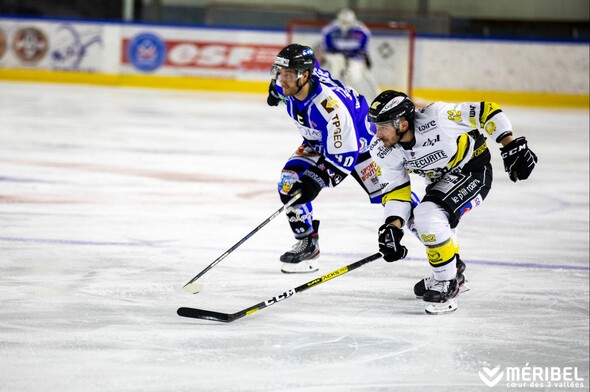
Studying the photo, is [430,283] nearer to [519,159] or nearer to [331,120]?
[519,159]

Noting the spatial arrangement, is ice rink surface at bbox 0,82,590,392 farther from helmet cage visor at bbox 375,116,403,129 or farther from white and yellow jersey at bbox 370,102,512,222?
helmet cage visor at bbox 375,116,403,129

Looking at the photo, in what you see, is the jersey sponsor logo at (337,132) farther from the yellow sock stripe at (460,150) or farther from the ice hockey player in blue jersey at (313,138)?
the yellow sock stripe at (460,150)

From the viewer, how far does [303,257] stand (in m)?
4.31

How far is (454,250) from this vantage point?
12.1 feet

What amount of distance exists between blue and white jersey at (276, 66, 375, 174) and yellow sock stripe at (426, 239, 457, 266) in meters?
0.65

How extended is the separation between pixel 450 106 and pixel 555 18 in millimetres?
12621

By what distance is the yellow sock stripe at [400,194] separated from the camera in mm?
3672

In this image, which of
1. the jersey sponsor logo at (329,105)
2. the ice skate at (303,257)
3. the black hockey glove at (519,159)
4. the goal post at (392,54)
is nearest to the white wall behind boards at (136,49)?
the goal post at (392,54)

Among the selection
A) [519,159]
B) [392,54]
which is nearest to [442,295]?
[519,159]

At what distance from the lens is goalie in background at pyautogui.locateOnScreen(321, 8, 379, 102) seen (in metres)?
13.0

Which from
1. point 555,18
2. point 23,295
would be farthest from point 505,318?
point 555,18

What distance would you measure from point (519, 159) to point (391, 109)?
47 centimetres

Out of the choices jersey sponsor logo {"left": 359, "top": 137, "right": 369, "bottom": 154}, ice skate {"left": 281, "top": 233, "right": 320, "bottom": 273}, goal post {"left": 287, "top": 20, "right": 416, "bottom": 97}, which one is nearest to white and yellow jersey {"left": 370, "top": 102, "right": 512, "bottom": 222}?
jersey sponsor logo {"left": 359, "top": 137, "right": 369, "bottom": 154}

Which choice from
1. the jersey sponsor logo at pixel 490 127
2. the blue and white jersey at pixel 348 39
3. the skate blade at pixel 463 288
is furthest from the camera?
the blue and white jersey at pixel 348 39
